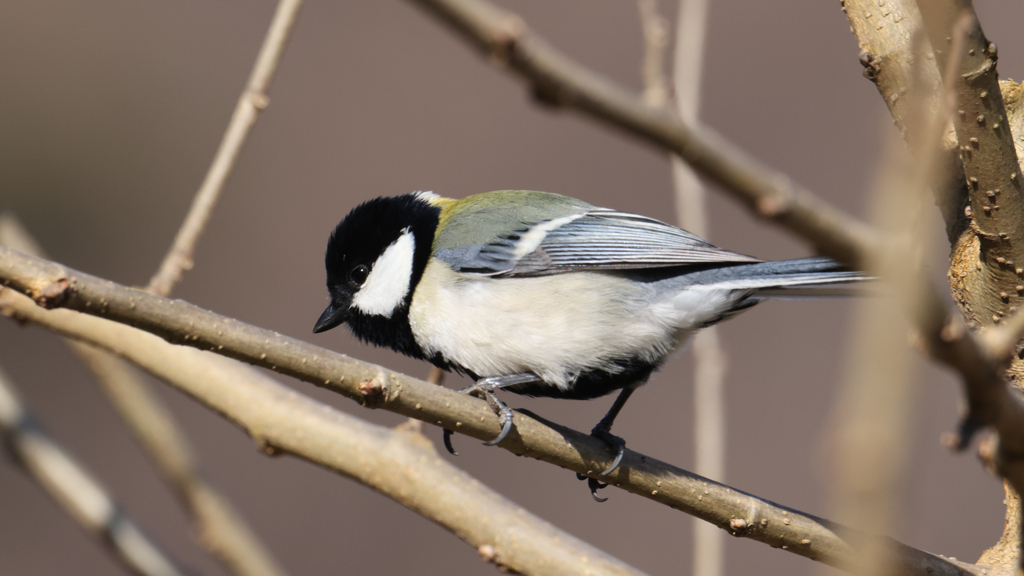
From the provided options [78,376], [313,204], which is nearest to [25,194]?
[78,376]

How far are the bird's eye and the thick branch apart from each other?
1631mm

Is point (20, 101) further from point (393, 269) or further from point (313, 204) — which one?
point (393, 269)

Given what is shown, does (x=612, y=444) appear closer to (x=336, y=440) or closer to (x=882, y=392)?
(x=336, y=440)

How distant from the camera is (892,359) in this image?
524 mm

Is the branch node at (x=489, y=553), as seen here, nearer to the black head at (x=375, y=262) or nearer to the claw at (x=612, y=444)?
the claw at (x=612, y=444)

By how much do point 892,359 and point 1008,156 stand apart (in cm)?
85

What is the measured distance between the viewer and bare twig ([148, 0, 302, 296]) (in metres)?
1.63

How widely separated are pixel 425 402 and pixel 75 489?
721 millimetres

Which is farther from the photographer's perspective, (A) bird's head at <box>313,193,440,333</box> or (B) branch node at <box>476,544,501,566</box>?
(A) bird's head at <box>313,193,440,333</box>

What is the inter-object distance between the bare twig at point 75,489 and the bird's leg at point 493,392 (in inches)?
22.0

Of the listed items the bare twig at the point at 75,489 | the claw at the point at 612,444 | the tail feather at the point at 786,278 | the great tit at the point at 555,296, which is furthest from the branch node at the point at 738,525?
the bare twig at the point at 75,489

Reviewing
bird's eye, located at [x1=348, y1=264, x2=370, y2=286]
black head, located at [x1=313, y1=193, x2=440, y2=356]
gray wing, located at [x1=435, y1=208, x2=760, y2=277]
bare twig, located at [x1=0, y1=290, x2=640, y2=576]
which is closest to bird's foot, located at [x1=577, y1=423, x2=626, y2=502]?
bare twig, located at [x1=0, y1=290, x2=640, y2=576]

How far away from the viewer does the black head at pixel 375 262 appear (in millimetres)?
2123

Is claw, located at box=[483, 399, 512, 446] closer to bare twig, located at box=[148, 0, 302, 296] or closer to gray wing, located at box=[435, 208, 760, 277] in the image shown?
gray wing, located at box=[435, 208, 760, 277]
